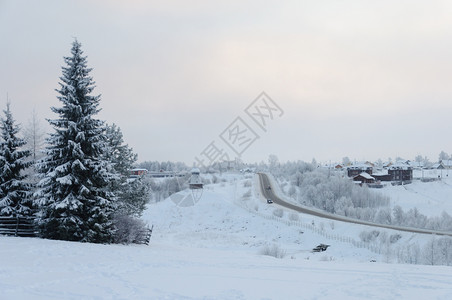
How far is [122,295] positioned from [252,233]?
40052 mm

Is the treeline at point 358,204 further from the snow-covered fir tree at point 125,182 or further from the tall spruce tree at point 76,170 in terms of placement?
the tall spruce tree at point 76,170

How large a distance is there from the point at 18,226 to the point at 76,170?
14.0ft

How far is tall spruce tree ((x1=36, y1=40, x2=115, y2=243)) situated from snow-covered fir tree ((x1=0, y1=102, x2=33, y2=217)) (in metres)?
1.50

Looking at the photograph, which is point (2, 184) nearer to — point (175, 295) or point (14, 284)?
point (14, 284)

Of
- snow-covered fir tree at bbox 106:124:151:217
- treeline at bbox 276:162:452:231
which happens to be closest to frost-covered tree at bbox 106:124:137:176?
snow-covered fir tree at bbox 106:124:151:217

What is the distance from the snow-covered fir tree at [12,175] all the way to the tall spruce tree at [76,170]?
150 centimetres

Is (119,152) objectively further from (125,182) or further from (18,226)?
(18,226)

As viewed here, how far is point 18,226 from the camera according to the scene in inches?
716

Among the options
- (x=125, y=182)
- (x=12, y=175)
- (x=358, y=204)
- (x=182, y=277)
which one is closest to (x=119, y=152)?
(x=125, y=182)

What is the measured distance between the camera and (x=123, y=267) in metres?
11.7

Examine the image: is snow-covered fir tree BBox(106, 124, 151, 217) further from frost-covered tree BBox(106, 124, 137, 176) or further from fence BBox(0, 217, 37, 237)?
fence BBox(0, 217, 37, 237)

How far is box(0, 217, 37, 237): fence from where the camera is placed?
58.3ft

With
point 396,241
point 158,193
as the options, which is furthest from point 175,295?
point 158,193

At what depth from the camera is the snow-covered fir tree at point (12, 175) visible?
60.4ft
